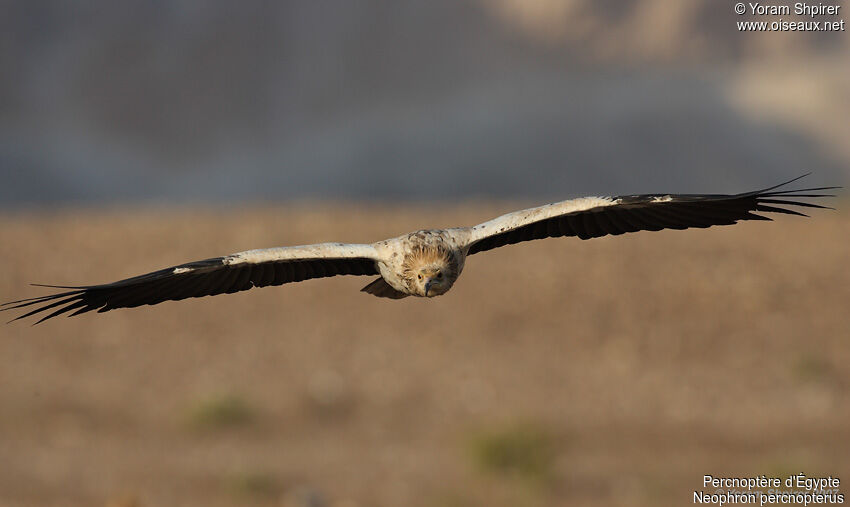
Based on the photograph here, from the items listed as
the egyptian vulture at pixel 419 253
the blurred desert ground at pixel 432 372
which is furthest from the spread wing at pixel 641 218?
the blurred desert ground at pixel 432 372

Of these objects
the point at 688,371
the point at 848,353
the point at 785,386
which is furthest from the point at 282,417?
the point at 848,353

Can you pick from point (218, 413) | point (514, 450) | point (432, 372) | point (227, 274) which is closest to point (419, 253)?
point (227, 274)

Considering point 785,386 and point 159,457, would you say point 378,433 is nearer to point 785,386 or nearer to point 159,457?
point 159,457

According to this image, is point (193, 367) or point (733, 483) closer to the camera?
point (733, 483)

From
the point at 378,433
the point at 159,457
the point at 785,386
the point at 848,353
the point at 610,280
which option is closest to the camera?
the point at 159,457

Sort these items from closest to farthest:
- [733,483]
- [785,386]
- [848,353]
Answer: [733,483], [785,386], [848,353]

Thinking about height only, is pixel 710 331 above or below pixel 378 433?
above

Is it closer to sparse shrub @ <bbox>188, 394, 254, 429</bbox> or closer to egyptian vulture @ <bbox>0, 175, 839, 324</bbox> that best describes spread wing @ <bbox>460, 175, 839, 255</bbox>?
egyptian vulture @ <bbox>0, 175, 839, 324</bbox>
